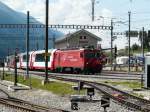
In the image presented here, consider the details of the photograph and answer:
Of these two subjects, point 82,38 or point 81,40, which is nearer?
point 81,40

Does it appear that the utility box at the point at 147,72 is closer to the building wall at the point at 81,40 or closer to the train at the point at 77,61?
the train at the point at 77,61

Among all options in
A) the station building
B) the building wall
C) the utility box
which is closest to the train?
the utility box

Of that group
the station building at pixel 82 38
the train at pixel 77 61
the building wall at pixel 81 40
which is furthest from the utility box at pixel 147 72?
the building wall at pixel 81 40

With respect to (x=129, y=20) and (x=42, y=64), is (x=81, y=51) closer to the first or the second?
(x=42, y=64)

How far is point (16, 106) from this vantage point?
23641 mm

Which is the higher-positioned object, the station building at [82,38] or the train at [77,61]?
the station building at [82,38]

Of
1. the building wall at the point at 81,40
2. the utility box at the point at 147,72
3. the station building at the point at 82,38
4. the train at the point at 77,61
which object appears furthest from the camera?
the building wall at the point at 81,40

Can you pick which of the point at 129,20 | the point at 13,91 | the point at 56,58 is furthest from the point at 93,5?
the point at 13,91

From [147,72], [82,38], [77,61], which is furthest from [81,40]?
[147,72]

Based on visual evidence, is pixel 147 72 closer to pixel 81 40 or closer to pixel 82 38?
pixel 81 40

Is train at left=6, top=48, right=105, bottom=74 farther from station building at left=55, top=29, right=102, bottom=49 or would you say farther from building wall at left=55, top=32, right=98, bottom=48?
building wall at left=55, top=32, right=98, bottom=48

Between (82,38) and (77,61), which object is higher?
(82,38)

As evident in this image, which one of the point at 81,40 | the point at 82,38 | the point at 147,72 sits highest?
the point at 82,38

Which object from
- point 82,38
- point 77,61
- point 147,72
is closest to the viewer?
point 147,72
